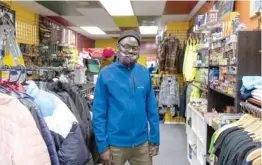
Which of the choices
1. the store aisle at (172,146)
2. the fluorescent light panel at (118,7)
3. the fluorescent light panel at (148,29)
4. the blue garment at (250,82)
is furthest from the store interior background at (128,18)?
the store aisle at (172,146)

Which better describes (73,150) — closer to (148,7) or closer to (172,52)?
(148,7)

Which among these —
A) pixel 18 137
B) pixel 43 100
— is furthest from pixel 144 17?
pixel 18 137

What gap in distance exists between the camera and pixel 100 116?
6.65 feet

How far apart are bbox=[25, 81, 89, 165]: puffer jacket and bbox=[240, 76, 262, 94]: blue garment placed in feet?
4.23

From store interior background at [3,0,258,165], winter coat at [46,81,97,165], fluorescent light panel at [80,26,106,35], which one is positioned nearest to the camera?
winter coat at [46,81,97,165]

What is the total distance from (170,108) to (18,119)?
5.53 m

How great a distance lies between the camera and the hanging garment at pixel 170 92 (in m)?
6.56

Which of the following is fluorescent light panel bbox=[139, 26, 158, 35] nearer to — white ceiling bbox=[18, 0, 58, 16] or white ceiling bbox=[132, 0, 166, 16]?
white ceiling bbox=[132, 0, 166, 16]

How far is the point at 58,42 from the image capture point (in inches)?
293

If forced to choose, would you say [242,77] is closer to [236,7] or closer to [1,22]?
[236,7]

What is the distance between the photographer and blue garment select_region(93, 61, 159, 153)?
79.3 inches

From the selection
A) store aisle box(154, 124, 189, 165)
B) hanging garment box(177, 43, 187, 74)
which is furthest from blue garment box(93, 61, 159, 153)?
hanging garment box(177, 43, 187, 74)

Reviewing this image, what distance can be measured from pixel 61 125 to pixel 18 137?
37 centimetres

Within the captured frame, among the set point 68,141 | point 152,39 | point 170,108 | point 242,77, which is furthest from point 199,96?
point 152,39
